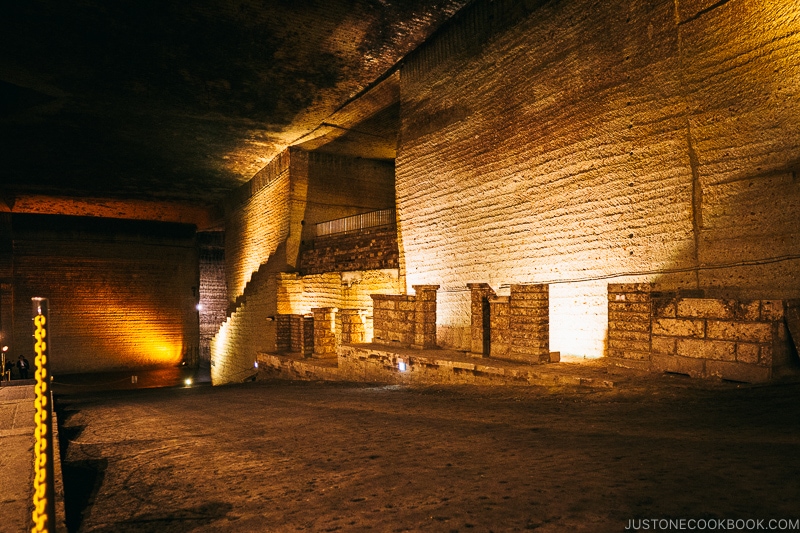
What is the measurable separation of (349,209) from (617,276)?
9135mm

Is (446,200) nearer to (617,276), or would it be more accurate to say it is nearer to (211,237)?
(617,276)

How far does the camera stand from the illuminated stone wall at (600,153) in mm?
4871

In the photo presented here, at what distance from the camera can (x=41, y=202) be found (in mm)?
17859

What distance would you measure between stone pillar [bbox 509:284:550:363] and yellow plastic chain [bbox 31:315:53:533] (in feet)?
16.7

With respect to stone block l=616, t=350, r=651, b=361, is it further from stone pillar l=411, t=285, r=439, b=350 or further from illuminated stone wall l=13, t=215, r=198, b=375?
illuminated stone wall l=13, t=215, r=198, b=375

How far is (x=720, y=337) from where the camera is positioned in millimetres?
4238

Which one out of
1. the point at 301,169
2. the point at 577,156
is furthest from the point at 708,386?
the point at 301,169

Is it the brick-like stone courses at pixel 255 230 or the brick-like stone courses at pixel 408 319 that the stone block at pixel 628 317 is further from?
the brick-like stone courses at pixel 255 230

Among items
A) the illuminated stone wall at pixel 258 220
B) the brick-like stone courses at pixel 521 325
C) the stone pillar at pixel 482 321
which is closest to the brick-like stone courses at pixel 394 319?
the stone pillar at pixel 482 321

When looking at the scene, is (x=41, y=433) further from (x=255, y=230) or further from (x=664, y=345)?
(x=255, y=230)

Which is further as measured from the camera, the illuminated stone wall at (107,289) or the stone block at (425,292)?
the illuminated stone wall at (107,289)

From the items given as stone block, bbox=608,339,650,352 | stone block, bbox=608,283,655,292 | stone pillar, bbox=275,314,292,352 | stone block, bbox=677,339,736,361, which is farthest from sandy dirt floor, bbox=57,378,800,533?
stone pillar, bbox=275,314,292,352

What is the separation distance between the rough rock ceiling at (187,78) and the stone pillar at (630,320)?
570 centimetres

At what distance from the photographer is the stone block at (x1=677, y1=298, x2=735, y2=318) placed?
4211 millimetres
